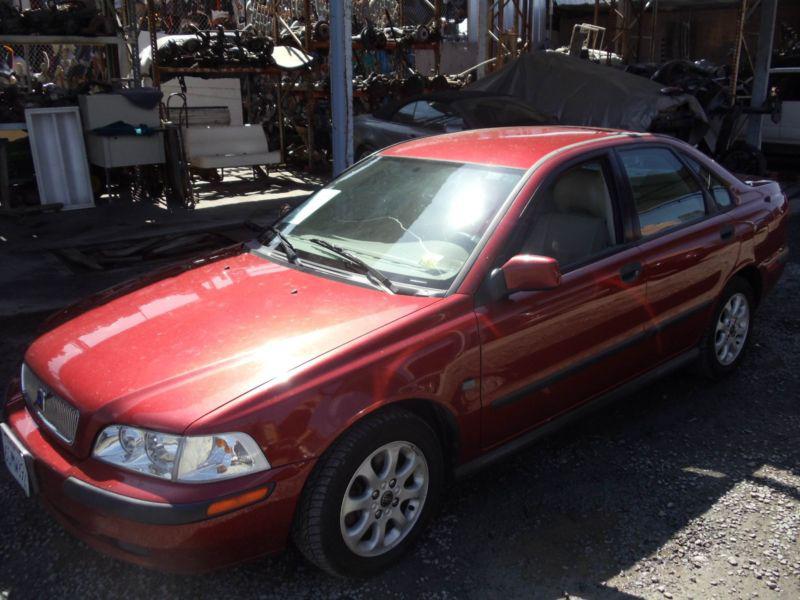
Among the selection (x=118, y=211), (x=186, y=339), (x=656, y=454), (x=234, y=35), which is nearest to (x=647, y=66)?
(x=234, y=35)

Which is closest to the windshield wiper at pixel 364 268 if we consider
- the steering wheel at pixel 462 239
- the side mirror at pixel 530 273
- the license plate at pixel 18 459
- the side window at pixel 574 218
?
the steering wheel at pixel 462 239

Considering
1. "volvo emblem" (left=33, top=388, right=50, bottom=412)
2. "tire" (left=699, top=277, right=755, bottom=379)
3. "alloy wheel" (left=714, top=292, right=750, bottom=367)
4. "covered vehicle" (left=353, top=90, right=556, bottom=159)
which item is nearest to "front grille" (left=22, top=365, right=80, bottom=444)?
"volvo emblem" (left=33, top=388, right=50, bottom=412)

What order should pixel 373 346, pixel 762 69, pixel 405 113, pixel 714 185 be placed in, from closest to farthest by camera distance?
1. pixel 373 346
2. pixel 714 185
3. pixel 405 113
4. pixel 762 69

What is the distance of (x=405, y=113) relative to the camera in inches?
396

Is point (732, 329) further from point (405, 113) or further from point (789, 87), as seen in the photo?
point (789, 87)

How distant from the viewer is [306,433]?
2320 millimetres

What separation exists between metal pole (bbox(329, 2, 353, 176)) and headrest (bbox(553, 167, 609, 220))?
3.20 m

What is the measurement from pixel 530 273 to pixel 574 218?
67cm

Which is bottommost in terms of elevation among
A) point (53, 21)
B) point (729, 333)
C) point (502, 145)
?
point (729, 333)

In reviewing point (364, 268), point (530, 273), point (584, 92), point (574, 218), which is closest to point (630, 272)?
point (574, 218)

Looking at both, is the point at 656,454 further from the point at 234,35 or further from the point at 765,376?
the point at 234,35

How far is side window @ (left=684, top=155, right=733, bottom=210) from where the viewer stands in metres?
3.98

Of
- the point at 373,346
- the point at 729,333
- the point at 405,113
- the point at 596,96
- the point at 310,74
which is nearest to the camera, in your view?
the point at 373,346

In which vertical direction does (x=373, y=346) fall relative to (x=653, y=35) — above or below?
below
